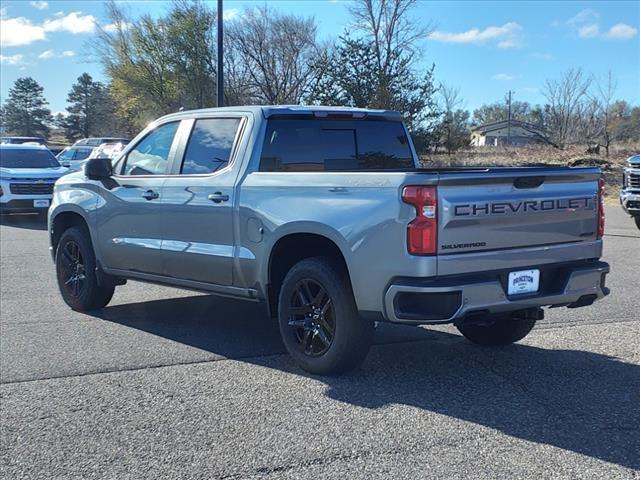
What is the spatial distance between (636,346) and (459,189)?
2.58 metres

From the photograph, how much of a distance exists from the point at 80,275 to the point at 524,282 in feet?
15.2

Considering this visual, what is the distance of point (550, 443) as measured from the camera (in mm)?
3717

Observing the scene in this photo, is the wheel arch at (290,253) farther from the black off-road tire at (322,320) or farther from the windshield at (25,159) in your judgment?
the windshield at (25,159)

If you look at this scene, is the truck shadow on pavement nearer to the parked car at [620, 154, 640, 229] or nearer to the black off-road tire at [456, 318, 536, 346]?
the black off-road tire at [456, 318, 536, 346]

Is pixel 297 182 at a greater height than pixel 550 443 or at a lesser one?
greater

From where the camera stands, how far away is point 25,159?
17.3 meters

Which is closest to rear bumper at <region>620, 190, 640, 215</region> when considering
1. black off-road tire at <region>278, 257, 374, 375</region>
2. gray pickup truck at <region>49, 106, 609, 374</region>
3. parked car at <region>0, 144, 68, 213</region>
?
gray pickup truck at <region>49, 106, 609, 374</region>

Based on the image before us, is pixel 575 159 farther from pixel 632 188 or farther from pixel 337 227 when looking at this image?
pixel 337 227

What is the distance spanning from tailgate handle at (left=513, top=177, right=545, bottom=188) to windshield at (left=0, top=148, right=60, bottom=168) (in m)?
15.4

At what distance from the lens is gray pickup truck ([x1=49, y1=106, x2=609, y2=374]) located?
4.16 meters

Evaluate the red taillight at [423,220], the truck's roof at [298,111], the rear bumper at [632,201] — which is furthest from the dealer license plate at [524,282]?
the rear bumper at [632,201]

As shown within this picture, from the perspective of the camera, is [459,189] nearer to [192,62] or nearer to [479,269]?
[479,269]

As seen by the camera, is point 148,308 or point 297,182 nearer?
point 297,182

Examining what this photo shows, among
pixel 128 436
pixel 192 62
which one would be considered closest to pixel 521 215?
pixel 128 436
